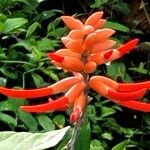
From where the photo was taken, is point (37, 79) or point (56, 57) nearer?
→ point (56, 57)

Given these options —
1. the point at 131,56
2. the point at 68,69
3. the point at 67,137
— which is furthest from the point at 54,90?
the point at 131,56

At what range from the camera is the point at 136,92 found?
136 cm

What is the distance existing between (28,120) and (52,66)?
47 cm

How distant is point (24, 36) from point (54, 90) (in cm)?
212

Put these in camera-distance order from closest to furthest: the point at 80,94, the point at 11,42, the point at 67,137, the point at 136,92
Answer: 1. the point at 136,92
2. the point at 80,94
3. the point at 67,137
4. the point at 11,42

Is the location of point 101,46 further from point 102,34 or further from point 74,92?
point 74,92

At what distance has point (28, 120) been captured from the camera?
9.83 ft

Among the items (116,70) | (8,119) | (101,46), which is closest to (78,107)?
(101,46)

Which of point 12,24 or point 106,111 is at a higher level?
point 12,24

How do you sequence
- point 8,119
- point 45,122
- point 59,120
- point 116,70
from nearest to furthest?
point 8,119 → point 45,122 → point 59,120 → point 116,70

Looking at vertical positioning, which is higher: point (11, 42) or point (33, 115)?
point (11, 42)

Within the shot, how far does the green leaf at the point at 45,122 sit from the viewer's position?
301 centimetres

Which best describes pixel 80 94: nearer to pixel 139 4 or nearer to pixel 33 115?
pixel 33 115

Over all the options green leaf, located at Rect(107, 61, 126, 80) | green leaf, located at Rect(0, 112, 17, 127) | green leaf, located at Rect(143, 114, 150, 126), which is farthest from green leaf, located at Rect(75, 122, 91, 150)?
green leaf, located at Rect(143, 114, 150, 126)
